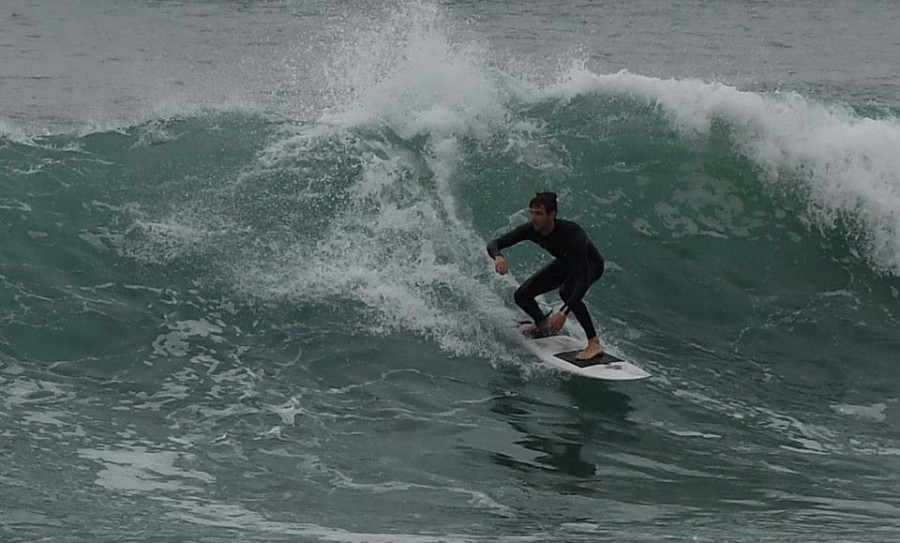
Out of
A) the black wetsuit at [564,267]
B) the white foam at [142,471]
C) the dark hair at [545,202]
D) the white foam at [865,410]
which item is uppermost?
the dark hair at [545,202]

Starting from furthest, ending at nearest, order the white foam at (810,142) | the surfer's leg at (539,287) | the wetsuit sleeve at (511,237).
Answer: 1. the white foam at (810,142)
2. the surfer's leg at (539,287)
3. the wetsuit sleeve at (511,237)

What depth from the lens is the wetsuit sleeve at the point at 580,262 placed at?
10766mm

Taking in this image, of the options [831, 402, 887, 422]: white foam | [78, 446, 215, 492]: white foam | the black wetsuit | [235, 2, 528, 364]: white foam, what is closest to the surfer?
the black wetsuit

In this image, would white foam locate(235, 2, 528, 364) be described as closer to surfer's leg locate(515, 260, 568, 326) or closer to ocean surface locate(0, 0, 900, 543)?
ocean surface locate(0, 0, 900, 543)

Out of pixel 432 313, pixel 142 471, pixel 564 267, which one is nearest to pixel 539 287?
pixel 564 267

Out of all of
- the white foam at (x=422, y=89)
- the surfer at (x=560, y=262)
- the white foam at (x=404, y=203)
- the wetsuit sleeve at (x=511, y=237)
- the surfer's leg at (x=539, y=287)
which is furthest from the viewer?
the white foam at (x=422, y=89)

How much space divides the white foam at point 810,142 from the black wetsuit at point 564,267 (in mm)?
4054

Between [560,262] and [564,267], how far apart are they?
0.18 feet

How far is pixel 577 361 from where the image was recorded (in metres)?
10.8

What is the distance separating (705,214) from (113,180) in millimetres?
6256

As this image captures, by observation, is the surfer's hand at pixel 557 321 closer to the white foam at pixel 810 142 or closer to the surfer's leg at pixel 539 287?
the surfer's leg at pixel 539 287

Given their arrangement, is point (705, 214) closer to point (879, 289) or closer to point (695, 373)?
point (879, 289)

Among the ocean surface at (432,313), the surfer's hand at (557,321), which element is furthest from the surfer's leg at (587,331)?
the ocean surface at (432,313)

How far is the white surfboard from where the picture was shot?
10.6m
